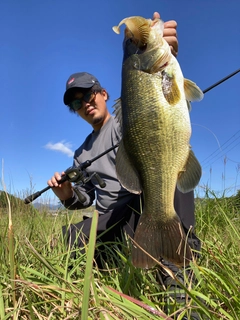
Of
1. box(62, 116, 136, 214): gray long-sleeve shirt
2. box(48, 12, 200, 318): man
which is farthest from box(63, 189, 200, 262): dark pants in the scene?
box(62, 116, 136, 214): gray long-sleeve shirt

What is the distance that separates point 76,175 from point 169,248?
178 centimetres

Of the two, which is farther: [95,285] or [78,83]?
[78,83]

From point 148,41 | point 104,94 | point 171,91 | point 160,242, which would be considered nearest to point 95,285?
point 160,242

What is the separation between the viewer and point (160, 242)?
1.70m

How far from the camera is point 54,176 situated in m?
3.38

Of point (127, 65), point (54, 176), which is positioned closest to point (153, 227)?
point (127, 65)

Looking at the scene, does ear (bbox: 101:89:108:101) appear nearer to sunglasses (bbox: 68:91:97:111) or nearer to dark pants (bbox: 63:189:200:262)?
sunglasses (bbox: 68:91:97:111)

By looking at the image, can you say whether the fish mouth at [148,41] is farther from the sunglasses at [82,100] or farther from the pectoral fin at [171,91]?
the sunglasses at [82,100]

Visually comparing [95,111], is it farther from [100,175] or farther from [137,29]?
[137,29]

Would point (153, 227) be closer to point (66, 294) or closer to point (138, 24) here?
point (66, 294)

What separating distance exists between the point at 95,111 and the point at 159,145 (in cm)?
215

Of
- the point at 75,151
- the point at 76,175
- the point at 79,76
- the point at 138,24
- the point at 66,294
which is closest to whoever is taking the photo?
the point at 66,294

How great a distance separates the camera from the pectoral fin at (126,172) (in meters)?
1.85

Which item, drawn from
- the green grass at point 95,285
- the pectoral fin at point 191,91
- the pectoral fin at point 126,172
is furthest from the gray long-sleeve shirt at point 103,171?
the pectoral fin at point 191,91
